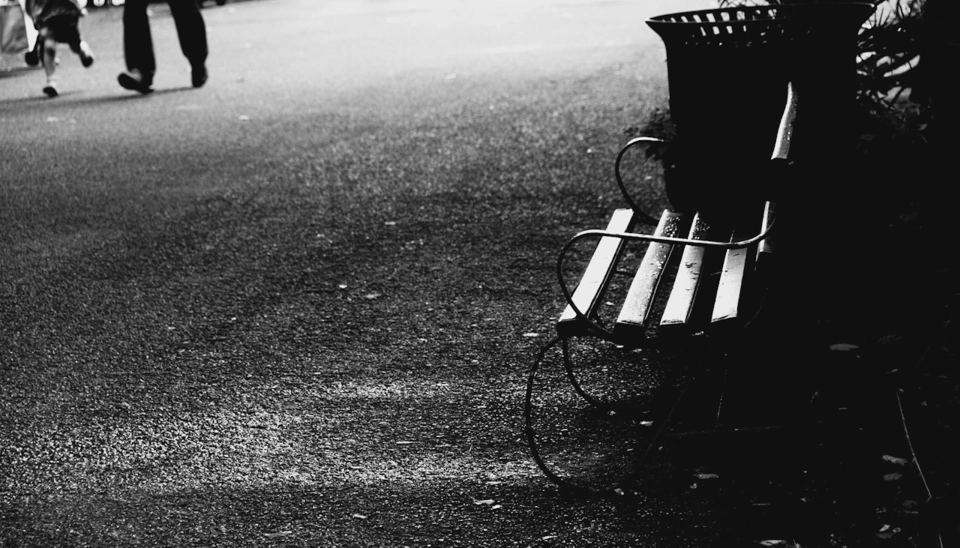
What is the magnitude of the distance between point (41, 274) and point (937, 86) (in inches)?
178

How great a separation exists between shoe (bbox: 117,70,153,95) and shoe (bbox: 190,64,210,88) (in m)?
0.44

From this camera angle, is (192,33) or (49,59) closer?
(192,33)

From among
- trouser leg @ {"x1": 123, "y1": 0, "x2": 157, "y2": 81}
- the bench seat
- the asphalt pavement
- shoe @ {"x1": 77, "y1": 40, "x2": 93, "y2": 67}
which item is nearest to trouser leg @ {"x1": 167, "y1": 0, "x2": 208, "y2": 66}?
trouser leg @ {"x1": 123, "y1": 0, "x2": 157, "y2": 81}

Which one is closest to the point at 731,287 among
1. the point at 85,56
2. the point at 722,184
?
the point at 722,184

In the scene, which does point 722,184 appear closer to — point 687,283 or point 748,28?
point 748,28

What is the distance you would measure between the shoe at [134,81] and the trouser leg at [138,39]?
4cm

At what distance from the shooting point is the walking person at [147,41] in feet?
34.4

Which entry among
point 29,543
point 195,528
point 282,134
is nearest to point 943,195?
point 195,528

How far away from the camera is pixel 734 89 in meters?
4.27

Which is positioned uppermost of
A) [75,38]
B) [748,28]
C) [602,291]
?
[748,28]

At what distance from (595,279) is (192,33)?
8112mm

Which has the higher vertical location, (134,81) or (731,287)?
(731,287)

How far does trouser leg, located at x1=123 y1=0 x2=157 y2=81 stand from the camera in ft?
34.3

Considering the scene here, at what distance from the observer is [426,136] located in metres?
8.55
